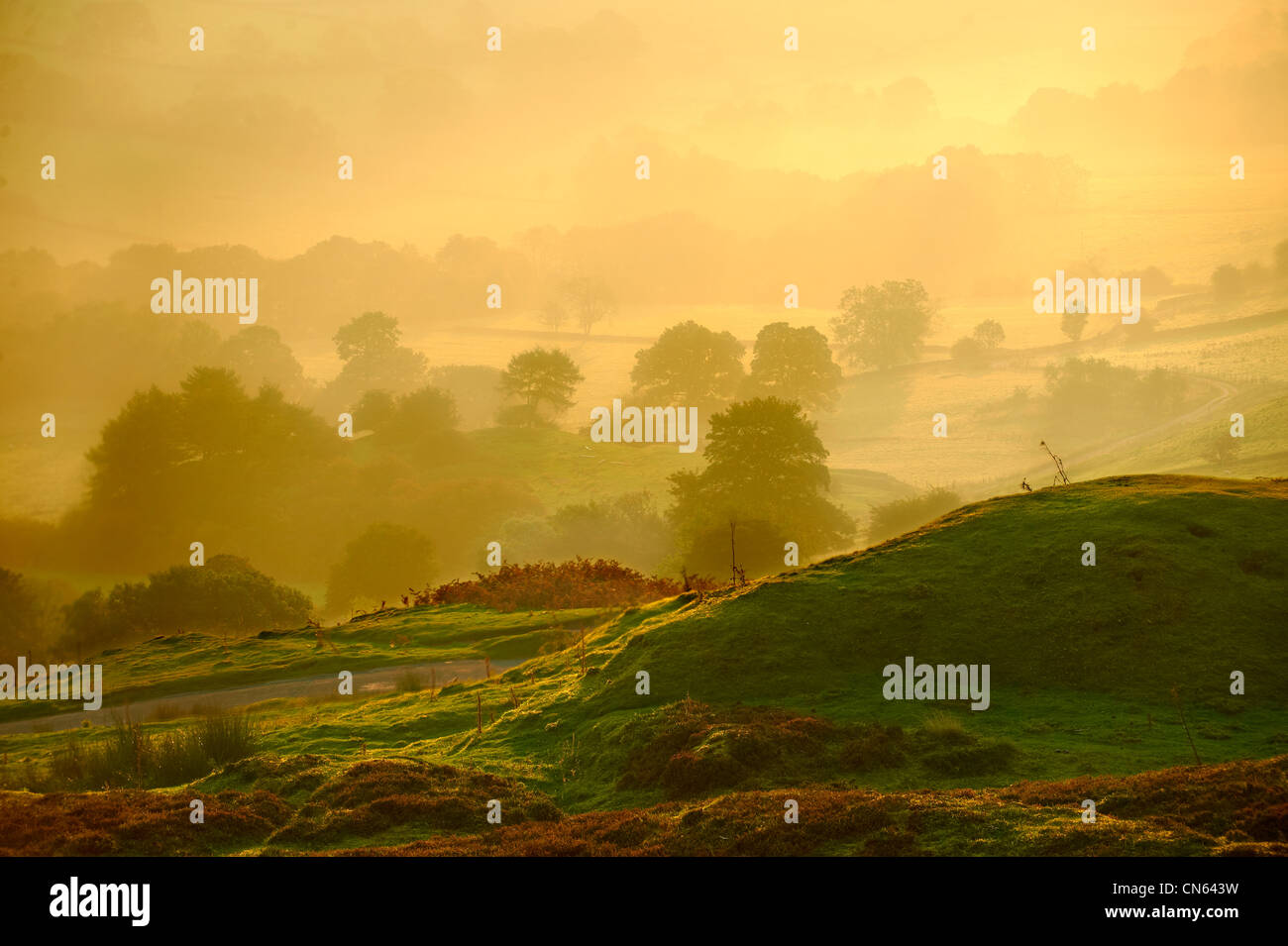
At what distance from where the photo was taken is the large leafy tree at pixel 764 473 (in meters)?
62.7

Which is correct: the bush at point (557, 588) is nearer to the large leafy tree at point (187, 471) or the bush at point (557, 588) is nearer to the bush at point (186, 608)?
the bush at point (186, 608)

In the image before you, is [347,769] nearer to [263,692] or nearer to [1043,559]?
[1043,559]

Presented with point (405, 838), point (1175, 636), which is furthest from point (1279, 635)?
point (405, 838)

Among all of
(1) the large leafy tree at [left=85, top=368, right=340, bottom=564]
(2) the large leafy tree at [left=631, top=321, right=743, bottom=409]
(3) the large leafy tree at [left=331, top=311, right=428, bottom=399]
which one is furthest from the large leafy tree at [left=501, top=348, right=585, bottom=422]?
(1) the large leafy tree at [left=85, top=368, right=340, bottom=564]

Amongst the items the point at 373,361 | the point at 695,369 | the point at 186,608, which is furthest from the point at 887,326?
the point at 186,608

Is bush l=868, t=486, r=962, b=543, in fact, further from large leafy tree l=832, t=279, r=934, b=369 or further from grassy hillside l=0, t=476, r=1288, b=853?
large leafy tree l=832, t=279, r=934, b=369

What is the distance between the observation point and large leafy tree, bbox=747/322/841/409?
338ft

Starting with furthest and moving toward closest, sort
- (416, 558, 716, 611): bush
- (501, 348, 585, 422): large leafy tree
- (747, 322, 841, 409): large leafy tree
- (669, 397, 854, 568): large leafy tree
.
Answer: (501, 348, 585, 422): large leafy tree → (747, 322, 841, 409): large leafy tree → (669, 397, 854, 568): large leafy tree → (416, 558, 716, 611): bush

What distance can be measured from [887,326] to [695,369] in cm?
2551

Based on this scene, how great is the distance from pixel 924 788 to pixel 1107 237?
453 ft

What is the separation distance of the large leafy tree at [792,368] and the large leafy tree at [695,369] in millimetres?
3761

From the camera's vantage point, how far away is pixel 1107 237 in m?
136

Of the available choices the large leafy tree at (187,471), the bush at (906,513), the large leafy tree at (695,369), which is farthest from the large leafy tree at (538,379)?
the bush at (906,513)

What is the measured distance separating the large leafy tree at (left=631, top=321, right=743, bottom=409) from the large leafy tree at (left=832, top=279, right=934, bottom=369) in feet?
61.1
